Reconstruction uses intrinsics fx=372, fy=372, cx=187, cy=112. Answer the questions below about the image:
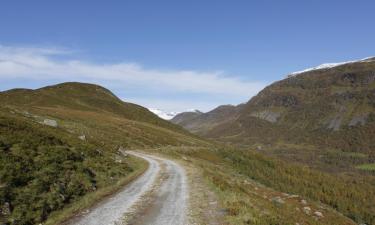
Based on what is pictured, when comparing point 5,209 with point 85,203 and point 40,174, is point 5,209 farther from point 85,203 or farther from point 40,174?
point 40,174

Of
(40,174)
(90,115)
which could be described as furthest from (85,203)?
(90,115)

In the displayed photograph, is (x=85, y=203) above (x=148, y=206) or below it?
below

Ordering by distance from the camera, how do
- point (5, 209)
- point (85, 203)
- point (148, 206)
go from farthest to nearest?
point (85, 203) < point (148, 206) < point (5, 209)

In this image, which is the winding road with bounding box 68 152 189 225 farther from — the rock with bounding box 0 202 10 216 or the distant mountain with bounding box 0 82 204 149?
the distant mountain with bounding box 0 82 204 149

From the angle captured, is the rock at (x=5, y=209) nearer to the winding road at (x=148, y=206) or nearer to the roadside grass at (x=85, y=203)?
the roadside grass at (x=85, y=203)

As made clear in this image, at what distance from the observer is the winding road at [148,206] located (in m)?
20.7

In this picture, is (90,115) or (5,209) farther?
(90,115)

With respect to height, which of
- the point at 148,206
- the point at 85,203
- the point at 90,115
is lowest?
the point at 85,203

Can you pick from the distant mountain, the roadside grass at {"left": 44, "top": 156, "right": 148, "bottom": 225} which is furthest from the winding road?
the distant mountain

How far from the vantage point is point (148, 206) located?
24531 mm

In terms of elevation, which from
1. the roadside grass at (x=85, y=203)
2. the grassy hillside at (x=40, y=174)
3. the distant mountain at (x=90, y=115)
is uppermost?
the distant mountain at (x=90, y=115)

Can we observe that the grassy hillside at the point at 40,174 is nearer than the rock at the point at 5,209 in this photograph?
No

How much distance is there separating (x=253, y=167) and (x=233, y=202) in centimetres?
12518

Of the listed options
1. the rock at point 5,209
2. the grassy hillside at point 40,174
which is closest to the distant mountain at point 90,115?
the grassy hillside at point 40,174
